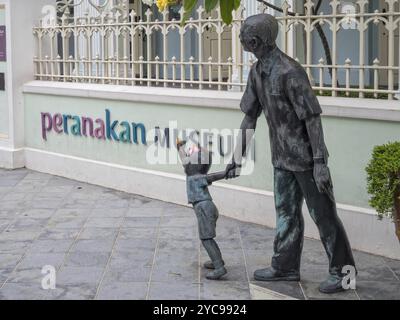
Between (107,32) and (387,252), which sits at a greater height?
(107,32)

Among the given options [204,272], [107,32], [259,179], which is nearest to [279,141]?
[204,272]

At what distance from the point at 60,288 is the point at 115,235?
5.43 feet

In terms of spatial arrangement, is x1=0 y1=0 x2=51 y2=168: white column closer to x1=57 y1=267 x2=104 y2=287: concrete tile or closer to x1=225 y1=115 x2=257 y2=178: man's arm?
x1=57 y1=267 x2=104 y2=287: concrete tile

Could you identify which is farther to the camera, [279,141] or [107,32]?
[107,32]

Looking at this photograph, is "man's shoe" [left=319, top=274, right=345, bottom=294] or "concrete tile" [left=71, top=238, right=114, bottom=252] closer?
"man's shoe" [left=319, top=274, right=345, bottom=294]

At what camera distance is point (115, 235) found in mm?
7539

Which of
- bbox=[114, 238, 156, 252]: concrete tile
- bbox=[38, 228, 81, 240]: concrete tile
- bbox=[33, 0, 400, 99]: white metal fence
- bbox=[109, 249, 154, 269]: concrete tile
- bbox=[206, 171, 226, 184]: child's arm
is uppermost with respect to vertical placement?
bbox=[33, 0, 400, 99]: white metal fence

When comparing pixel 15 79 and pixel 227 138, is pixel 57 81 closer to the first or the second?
pixel 15 79

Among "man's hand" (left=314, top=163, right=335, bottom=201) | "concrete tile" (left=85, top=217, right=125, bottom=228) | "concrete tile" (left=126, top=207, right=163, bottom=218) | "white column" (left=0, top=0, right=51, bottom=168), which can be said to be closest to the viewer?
"man's hand" (left=314, top=163, right=335, bottom=201)

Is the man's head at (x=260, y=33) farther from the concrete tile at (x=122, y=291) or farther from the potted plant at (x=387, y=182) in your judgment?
the concrete tile at (x=122, y=291)

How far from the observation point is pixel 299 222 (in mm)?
5832

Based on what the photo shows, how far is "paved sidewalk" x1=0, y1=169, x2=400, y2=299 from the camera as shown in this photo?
5.85m

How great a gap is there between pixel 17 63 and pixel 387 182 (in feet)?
22.6

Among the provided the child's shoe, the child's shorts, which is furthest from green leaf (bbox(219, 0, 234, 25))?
the child's shoe
